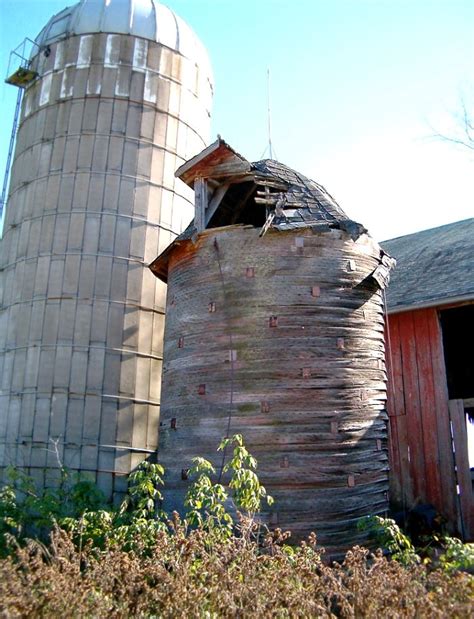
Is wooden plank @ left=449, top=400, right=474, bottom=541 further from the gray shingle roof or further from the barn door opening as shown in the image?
the gray shingle roof

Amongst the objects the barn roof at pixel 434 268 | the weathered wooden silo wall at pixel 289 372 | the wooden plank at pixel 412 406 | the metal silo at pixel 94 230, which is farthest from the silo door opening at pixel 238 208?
the wooden plank at pixel 412 406

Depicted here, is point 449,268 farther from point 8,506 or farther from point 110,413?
point 8,506

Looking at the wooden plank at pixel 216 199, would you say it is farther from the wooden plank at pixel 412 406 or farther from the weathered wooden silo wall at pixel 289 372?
the wooden plank at pixel 412 406

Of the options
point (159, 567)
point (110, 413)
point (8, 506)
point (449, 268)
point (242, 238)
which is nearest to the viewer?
point (159, 567)

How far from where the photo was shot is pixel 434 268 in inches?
589

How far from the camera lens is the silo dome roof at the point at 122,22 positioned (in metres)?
15.9

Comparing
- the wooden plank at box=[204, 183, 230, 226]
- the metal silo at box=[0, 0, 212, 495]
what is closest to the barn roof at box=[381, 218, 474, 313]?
the wooden plank at box=[204, 183, 230, 226]

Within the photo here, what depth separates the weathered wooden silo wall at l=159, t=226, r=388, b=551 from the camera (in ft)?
33.0

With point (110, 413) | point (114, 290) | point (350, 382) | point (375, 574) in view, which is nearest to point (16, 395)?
point (110, 413)

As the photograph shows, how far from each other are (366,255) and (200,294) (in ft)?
10.6

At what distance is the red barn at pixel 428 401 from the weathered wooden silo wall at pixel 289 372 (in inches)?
85.8

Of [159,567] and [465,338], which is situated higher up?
[465,338]

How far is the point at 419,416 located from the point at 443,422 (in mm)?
541

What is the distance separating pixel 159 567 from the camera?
5.47 metres
